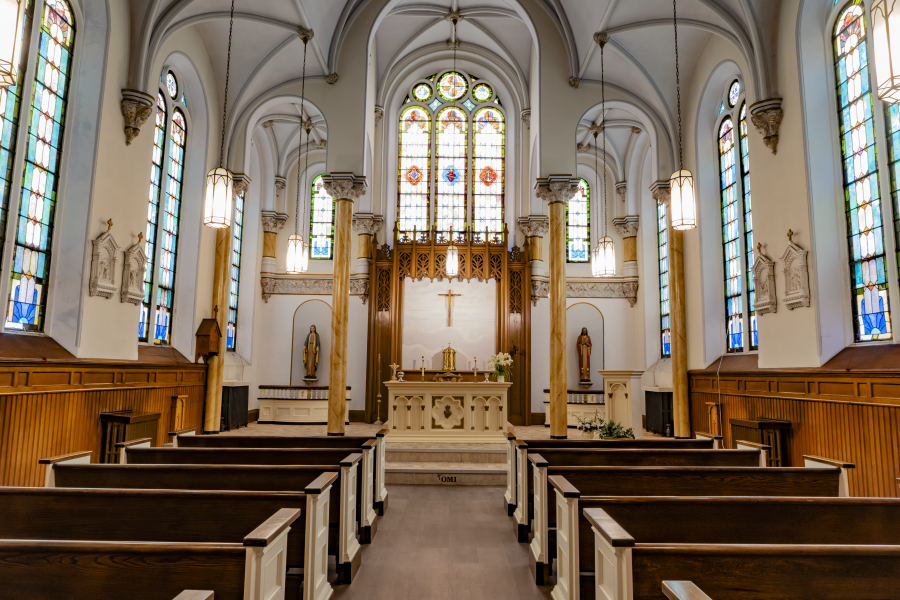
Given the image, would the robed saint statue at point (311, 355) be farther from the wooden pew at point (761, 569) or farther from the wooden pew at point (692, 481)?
the wooden pew at point (761, 569)

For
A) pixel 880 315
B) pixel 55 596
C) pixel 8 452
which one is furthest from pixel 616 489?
pixel 8 452

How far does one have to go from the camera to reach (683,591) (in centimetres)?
207

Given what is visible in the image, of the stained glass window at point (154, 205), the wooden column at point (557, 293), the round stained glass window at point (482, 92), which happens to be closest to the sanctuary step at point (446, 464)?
the wooden column at point (557, 293)

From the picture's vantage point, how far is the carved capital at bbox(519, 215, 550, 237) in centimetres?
1600

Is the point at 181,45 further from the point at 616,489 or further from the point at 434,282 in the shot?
the point at 616,489

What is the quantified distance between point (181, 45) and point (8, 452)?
7618mm

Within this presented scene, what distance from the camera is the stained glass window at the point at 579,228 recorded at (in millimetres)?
18050

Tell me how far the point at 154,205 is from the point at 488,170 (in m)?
9.48

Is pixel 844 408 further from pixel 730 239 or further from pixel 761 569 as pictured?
pixel 761 569

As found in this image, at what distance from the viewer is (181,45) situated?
34.4 ft

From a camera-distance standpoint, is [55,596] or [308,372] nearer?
[55,596]

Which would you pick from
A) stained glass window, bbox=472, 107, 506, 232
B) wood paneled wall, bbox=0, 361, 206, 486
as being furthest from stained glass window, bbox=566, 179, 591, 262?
wood paneled wall, bbox=0, 361, 206, 486

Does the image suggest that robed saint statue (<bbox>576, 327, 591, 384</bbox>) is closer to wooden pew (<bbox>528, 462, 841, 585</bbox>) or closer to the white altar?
the white altar

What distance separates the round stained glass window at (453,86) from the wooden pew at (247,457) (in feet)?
46.0
